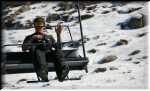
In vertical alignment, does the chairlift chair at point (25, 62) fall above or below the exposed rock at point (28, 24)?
below

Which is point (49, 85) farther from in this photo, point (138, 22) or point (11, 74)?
point (138, 22)

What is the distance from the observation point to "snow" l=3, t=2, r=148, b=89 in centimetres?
930

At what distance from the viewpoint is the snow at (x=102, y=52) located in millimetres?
9305

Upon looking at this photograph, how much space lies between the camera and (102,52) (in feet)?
31.3

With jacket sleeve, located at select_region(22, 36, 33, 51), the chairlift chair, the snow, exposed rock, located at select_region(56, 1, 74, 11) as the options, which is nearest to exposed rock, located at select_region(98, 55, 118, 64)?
the snow

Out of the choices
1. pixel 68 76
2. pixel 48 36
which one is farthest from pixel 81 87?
pixel 48 36

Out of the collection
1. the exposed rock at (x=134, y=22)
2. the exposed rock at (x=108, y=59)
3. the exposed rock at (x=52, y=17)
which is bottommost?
the exposed rock at (x=108, y=59)

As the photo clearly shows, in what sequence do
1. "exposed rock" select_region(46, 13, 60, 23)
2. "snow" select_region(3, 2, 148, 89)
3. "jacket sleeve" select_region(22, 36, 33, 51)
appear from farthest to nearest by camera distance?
"exposed rock" select_region(46, 13, 60, 23) < "jacket sleeve" select_region(22, 36, 33, 51) < "snow" select_region(3, 2, 148, 89)

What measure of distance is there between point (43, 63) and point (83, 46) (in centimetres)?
64

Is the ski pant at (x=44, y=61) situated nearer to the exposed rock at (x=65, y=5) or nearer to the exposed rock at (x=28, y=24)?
the exposed rock at (x=28, y=24)

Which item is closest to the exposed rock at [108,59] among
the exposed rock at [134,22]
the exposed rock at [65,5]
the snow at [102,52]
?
the snow at [102,52]

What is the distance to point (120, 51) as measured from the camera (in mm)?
9539

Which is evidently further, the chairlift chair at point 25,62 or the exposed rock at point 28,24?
the exposed rock at point 28,24

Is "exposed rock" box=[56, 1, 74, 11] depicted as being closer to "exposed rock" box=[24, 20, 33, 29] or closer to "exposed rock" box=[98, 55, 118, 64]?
"exposed rock" box=[24, 20, 33, 29]
